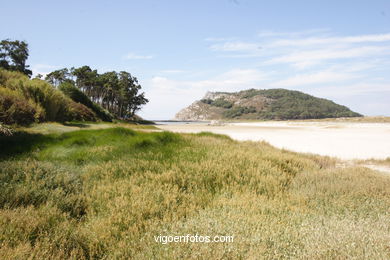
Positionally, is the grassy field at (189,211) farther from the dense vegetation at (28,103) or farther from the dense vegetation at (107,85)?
the dense vegetation at (107,85)

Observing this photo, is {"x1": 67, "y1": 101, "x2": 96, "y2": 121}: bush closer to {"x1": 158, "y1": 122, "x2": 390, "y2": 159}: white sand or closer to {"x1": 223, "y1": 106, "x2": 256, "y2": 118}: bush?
→ {"x1": 158, "y1": 122, "x2": 390, "y2": 159}: white sand

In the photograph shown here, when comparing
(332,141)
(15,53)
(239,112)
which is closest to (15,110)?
(332,141)

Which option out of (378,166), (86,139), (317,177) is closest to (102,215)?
(317,177)

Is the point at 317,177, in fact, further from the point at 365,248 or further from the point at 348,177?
the point at 365,248

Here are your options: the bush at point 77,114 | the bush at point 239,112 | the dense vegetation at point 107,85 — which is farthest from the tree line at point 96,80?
the bush at point 239,112

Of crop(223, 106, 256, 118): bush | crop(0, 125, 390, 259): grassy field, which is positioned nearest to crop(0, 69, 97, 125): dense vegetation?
crop(0, 125, 390, 259): grassy field

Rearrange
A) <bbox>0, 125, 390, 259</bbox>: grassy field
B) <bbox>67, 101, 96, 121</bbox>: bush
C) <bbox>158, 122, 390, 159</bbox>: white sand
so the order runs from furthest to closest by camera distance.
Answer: <bbox>67, 101, 96, 121</bbox>: bush, <bbox>158, 122, 390, 159</bbox>: white sand, <bbox>0, 125, 390, 259</bbox>: grassy field

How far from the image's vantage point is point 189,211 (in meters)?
3.71

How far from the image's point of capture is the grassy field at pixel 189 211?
268 centimetres

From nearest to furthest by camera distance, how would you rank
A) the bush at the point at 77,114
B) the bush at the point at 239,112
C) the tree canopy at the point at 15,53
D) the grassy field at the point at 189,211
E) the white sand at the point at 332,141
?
→ the grassy field at the point at 189,211
the white sand at the point at 332,141
the bush at the point at 77,114
the tree canopy at the point at 15,53
the bush at the point at 239,112

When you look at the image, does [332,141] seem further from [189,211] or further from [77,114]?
[77,114]

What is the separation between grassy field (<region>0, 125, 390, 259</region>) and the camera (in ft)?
8.80

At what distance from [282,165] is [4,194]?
21.6ft

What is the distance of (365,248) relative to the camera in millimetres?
2631
